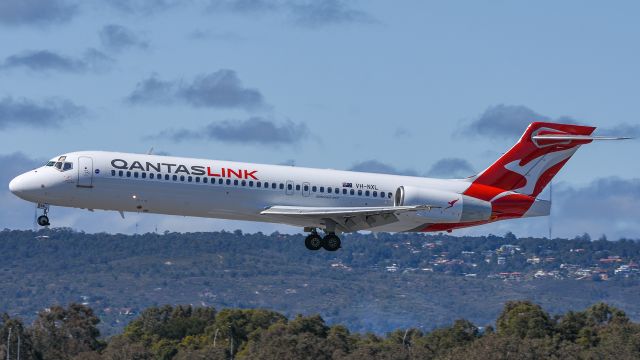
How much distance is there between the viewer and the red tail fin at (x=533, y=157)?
65500 mm

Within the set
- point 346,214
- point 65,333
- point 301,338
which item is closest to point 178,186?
point 346,214

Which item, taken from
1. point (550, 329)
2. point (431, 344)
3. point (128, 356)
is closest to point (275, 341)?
point (128, 356)

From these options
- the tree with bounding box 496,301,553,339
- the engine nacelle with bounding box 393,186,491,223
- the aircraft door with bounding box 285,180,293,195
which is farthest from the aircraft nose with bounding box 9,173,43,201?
the tree with bounding box 496,301,553,339

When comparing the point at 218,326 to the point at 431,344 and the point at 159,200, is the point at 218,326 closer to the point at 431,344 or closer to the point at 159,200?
the point at 431,344

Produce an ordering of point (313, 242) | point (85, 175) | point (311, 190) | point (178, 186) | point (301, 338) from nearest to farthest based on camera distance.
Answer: point (85, 175) < point (178, 186) < point (311, 190) < point (313, 242) < point (301, 338)

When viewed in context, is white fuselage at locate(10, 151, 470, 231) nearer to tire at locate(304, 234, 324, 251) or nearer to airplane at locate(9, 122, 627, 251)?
airplane at locate(9, 122, 627, 251)

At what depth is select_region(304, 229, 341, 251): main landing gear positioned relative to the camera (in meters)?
62.0

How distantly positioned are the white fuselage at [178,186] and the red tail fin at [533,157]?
8315 millimetres

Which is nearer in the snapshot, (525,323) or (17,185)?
(17,185)

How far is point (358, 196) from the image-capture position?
203 ft

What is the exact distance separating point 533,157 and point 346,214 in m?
11.0

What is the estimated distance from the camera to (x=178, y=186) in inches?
2317

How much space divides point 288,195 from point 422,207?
5933 millimetres

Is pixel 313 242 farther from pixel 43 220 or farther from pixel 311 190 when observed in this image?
pixel 43 220
